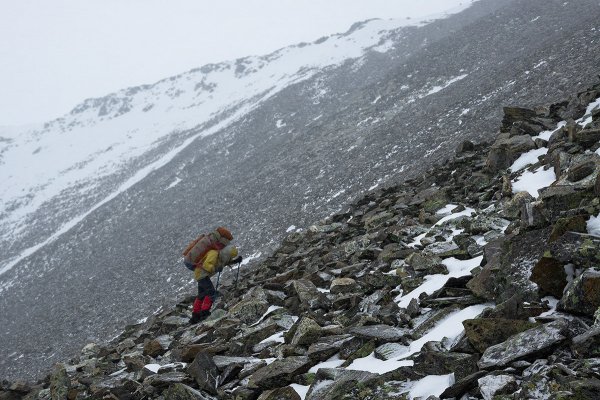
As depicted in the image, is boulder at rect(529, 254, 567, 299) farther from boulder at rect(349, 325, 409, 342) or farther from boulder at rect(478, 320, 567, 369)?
boulder at rect(349, 325, 409, 342)

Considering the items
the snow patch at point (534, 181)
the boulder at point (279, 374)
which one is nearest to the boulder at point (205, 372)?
the boulder at point (279, 374)

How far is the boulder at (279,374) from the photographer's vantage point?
213 inches

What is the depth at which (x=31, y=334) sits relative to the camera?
77.3ft

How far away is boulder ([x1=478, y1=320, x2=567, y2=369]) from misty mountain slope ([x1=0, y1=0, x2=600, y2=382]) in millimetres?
15922

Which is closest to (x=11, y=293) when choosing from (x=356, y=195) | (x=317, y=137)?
(x=317, y=137)

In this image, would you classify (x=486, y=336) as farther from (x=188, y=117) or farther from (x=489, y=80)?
(x=188, y=117)

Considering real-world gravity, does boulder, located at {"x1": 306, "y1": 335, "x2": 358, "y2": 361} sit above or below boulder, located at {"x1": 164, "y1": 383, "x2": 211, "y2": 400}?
below

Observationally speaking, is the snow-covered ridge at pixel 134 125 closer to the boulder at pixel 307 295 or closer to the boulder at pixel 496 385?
the boulder at pixel 307 295

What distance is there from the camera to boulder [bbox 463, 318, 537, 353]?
13.8 ft

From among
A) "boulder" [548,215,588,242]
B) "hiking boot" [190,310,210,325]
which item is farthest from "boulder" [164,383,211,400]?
"hiking boot" [190,310,210,325]

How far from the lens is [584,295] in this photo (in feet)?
13.2

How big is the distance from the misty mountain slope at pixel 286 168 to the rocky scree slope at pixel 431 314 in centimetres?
978

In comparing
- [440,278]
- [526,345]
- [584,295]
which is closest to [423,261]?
[440,278]

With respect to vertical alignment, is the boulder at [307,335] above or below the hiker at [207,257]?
below
